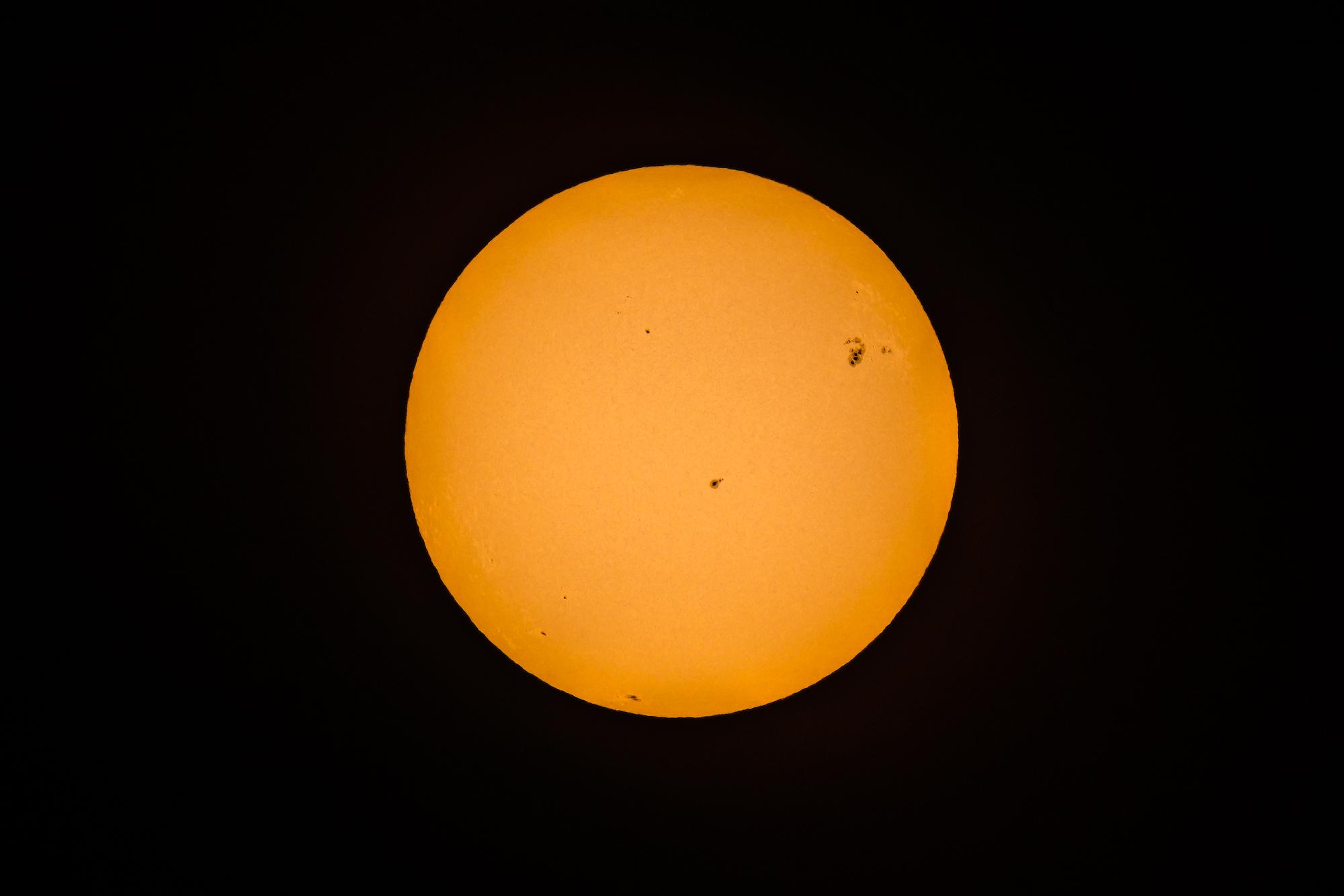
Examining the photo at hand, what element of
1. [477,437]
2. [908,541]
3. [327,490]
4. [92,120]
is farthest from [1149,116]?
[92,120]

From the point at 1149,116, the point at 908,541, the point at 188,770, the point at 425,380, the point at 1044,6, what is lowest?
the point at 188,770

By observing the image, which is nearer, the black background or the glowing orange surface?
the glowing orange surface

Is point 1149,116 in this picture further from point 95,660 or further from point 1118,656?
point 95,660

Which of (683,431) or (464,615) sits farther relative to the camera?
(464,615)

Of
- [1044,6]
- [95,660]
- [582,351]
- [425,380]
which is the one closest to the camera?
[582,351]
